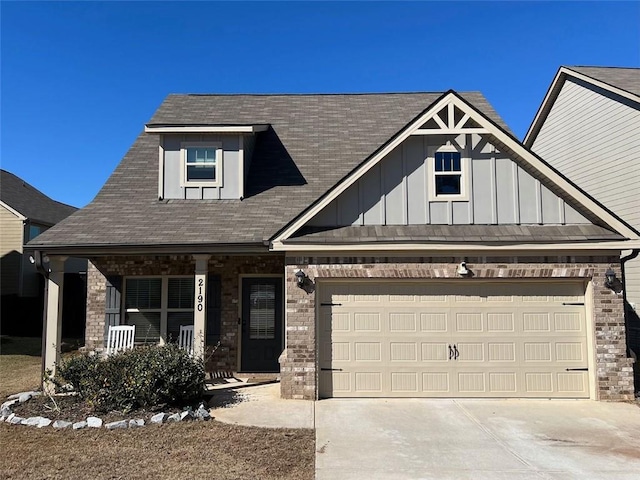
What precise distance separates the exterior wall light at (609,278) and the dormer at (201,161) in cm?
764

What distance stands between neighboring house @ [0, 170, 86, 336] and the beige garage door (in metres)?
13.9

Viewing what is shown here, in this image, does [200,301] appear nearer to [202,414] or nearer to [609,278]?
[202,414]

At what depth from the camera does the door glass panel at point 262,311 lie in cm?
1064

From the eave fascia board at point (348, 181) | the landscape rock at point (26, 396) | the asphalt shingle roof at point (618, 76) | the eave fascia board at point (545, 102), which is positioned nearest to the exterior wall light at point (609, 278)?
the eave fascia board at point (348, 181)

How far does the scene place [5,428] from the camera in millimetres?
6941

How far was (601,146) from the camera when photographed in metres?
14.8

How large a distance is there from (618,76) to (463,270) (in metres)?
10.9

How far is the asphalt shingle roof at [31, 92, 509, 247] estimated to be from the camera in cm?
976

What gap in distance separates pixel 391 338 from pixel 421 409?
1.36 meters

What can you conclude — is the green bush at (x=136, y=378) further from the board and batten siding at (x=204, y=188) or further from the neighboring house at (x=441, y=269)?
the board and batten siding at (x=204, y=188)

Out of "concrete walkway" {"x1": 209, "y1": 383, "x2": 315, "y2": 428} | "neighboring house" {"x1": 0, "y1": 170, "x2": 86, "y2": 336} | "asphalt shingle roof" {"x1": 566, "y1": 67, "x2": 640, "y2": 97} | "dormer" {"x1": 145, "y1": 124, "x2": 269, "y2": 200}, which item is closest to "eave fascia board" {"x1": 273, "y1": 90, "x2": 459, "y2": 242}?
"concrete walkway" {"x1": 209, "y1": 383, "x2": 315, "y2": 428}

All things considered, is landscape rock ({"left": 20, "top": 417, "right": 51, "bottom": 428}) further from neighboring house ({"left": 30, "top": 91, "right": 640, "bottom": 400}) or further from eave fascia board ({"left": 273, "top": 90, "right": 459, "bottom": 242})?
eave fascia board ({"left": 273, "top": 90, "right": 459, "bottom": 242})

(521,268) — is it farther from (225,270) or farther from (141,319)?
(141,319)

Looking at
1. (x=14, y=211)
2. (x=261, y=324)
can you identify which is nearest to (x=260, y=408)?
(x=261, y=324)
